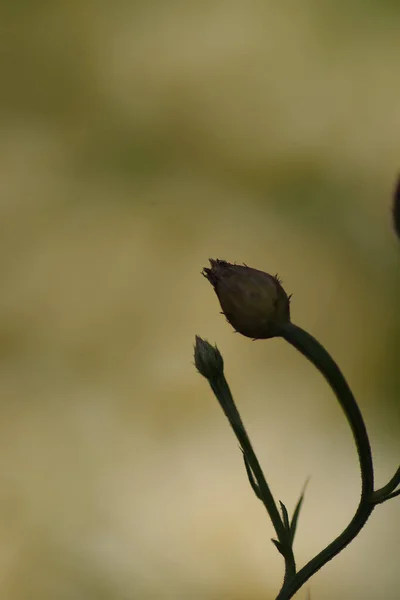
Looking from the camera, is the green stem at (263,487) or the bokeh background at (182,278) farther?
the bokeh background at (182,278)

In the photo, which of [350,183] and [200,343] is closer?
[200,343]

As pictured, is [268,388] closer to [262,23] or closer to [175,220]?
[175,220]

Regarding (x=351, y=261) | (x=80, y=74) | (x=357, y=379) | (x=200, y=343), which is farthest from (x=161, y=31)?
(x=200, y=343)

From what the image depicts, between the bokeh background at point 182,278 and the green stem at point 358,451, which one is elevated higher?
the bokeh background at point 182,278

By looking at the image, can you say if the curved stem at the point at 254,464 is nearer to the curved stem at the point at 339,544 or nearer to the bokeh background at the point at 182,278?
the curved stem at the point at 339,544

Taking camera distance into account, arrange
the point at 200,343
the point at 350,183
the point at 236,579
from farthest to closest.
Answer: the point at 350,183 < the point at 236,579 < the point at 200,343

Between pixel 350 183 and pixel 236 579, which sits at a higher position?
pixel 350 183

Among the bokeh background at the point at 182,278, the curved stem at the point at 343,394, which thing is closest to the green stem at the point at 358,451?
the curved stem at the point at 343,394
